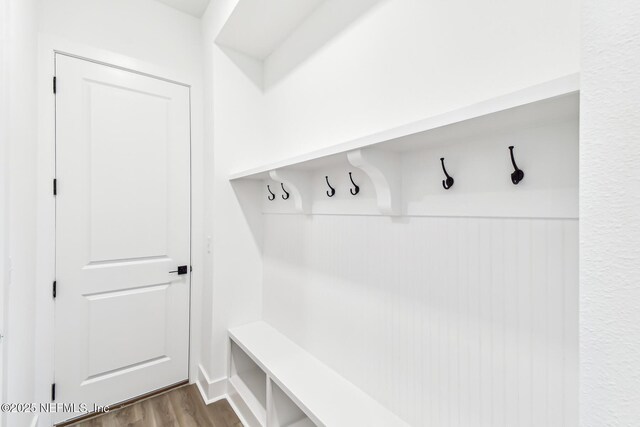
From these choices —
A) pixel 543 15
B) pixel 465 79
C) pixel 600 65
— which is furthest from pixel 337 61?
pixel 600 65

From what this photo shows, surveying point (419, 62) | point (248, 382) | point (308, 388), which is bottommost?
point (248, 382)

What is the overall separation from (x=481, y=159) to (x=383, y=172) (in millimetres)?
313

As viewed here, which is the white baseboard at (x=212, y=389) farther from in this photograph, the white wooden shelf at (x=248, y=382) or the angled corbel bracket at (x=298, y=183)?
the angled corbel bracket at (x=298, y=183)

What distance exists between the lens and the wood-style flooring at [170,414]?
5.54ft

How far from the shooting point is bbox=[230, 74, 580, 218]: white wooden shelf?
2.13ft

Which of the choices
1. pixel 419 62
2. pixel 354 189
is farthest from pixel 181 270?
pixel 419 62

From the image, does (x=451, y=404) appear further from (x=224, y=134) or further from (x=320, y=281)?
(x=224, y=134)

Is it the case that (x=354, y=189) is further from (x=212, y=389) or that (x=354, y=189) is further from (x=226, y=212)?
(x=212, y=389)

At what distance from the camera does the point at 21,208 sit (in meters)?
1.28

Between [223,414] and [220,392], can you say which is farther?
[220,392]

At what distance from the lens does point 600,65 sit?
39 centimetres

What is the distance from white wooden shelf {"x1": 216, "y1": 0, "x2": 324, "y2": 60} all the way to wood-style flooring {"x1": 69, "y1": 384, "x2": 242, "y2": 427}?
7.83ft

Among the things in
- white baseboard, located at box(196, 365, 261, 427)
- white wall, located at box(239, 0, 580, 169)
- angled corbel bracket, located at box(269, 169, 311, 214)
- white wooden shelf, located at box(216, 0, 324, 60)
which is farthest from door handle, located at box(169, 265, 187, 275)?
white wooden shelf, located at box(216, 0, 324, 60)

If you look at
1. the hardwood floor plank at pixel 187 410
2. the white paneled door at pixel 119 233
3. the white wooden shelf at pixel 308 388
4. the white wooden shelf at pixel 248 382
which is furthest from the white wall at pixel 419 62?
the hardwood floor plank at pixel 187 410
